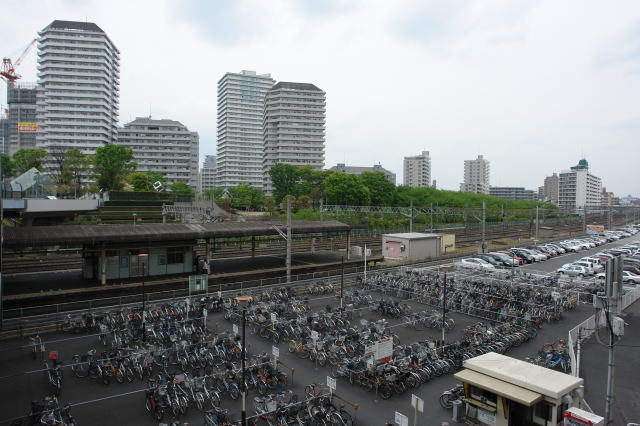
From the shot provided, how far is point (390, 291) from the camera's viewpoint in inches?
955

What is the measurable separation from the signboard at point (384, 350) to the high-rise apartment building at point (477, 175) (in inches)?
6540

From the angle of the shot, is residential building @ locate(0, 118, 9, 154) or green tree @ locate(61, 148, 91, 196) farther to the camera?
residential building @ locate(0, 118, 9, 154)

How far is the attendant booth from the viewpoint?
27.9ft

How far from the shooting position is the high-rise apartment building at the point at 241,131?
124938mm

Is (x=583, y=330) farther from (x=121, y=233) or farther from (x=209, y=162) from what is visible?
(x=209, y=162)

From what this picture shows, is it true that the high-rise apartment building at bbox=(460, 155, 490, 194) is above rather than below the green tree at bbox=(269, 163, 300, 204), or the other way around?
above

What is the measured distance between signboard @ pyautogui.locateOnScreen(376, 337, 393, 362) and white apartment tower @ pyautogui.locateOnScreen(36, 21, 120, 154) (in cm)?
10344

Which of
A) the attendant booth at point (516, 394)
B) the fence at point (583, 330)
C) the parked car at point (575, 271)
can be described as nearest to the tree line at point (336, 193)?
the parked car at point (575, 271)

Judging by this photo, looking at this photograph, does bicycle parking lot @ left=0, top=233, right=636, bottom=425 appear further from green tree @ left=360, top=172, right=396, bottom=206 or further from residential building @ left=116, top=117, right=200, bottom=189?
residential building @ left=116, top=117, right=200, bottom=189

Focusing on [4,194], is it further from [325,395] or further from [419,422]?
[419,422]

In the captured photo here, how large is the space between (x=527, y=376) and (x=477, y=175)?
172788 mm

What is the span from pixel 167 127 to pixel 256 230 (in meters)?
95.4

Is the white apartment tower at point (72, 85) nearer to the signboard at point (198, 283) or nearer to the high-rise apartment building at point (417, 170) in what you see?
the signboard at point (198, 283)

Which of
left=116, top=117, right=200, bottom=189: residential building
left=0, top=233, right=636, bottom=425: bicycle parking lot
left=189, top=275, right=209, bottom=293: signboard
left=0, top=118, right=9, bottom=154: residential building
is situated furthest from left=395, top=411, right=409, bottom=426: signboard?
left=0, top=118, right=9, bottom=154: residential building
